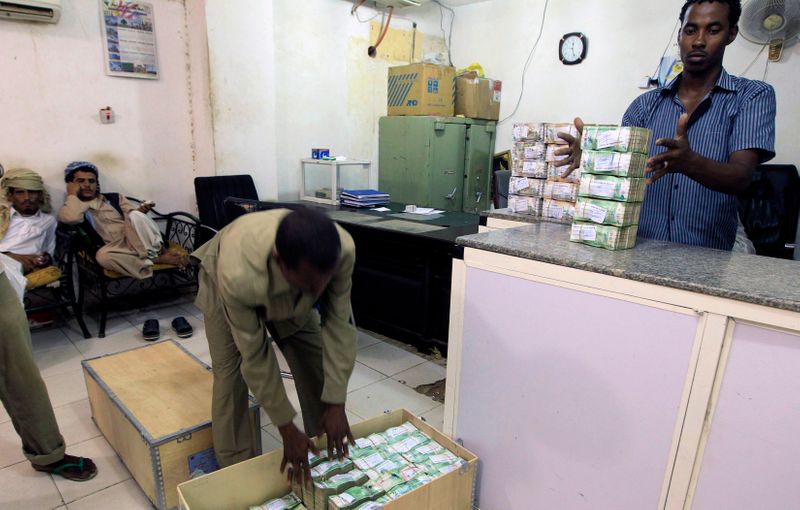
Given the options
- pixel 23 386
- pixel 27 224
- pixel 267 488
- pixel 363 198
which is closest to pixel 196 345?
pixel 27 224

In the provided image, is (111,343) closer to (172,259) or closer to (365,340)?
(172,259)

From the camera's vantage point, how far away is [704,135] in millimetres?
1575

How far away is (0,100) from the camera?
308 centimetres

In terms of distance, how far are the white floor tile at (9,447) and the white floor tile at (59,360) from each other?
53 centimetres

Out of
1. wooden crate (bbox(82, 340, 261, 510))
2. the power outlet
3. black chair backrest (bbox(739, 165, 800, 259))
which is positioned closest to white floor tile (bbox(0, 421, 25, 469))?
wooden crate (bbox(82, 340, 261, 510))

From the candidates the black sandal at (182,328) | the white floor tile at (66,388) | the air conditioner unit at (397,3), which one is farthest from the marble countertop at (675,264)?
the air conditioner unit at (397,3)

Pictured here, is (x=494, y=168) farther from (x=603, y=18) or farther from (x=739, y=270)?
(x=739, y=270)

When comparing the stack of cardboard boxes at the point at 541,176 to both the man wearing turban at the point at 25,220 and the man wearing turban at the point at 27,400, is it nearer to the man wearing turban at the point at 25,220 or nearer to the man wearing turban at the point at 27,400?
the man wearing turban at the point at 27,400

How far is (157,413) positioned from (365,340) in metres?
1.61

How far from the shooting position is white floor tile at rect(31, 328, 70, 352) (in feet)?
9.70

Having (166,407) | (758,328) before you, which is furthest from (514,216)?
(166,407)

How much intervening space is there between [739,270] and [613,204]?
0.37m

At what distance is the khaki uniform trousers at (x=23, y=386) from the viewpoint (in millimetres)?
1552

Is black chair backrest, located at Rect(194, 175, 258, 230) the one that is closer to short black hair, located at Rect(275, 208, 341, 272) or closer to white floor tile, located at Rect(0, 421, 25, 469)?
white floor tile, located at Rect(0, 421, 25, 469)
